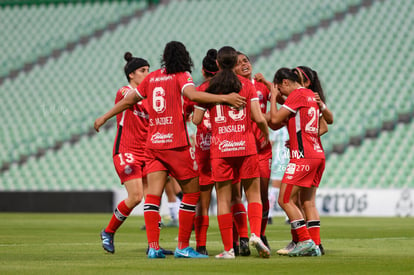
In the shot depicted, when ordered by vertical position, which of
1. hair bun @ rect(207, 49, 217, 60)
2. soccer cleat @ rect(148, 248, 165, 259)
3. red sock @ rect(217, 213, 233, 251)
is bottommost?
soccer cleat @ rect(148, 248, 165, 259)

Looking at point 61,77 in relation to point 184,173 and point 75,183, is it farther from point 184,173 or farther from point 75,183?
point 184,173

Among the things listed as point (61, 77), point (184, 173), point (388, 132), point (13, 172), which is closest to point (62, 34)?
point (61, 77)

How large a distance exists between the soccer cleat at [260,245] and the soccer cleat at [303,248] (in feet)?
1.30

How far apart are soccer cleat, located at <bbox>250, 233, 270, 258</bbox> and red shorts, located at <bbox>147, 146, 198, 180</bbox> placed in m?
0.86

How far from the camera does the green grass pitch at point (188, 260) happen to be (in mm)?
6062

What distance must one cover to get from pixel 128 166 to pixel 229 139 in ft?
5.24

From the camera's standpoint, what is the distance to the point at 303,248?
725 cm

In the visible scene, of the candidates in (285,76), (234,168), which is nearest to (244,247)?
(234,168)

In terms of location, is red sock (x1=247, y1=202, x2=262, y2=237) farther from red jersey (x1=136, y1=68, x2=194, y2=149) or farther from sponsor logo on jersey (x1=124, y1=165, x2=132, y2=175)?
sponsor logo on jersey (x1=124, y1=165, x2=132, y2=175)

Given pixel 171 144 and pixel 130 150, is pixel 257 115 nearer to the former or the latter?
pixel 171 144

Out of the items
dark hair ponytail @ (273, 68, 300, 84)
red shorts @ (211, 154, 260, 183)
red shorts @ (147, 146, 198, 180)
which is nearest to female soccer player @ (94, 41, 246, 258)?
red shorts @ (147, 146, 198, 180)

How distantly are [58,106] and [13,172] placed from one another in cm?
271

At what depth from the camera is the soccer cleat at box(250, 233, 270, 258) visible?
6.78 m

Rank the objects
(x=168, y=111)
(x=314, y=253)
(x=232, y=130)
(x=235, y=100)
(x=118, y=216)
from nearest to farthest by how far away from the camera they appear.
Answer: (x=235, y=100) → (x=232, y=130) → (x=168, y=111) → (x=314, y=253) → (x=118, y=216)
